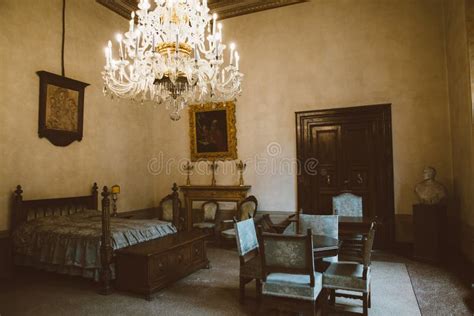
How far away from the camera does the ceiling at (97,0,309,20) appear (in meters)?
6.79

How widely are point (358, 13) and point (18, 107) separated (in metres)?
5.99

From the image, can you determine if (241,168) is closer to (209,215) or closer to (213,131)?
(213,131)

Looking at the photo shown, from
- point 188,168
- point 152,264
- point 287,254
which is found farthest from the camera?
point 188,168

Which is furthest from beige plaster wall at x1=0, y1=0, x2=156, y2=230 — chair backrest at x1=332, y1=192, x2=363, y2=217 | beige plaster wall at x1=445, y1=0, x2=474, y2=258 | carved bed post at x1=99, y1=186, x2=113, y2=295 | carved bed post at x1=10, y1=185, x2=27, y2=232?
beige plaster wall at x1=445, y1=0, x2=474, y2=258

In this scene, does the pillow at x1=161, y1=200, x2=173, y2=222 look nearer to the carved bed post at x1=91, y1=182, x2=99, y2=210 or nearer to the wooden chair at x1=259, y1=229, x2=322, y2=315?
the carved bed post at x1=91, y1=182, x2=99, y2=210

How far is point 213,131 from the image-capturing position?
735 cm

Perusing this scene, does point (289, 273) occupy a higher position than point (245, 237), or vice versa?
point (245, 237)

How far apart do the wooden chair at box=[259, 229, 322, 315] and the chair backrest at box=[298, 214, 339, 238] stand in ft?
3.40

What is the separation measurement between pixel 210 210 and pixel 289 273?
430 centimetres

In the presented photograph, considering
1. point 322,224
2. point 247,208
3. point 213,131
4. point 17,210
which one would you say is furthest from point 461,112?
point 17,210

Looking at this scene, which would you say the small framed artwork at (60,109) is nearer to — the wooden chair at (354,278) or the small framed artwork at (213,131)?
the small framed artwork at (213,131)

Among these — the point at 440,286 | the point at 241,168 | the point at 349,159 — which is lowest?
the point at 440,286

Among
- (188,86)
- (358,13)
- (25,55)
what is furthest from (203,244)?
(358,13)

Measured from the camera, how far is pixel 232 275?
185 inches
